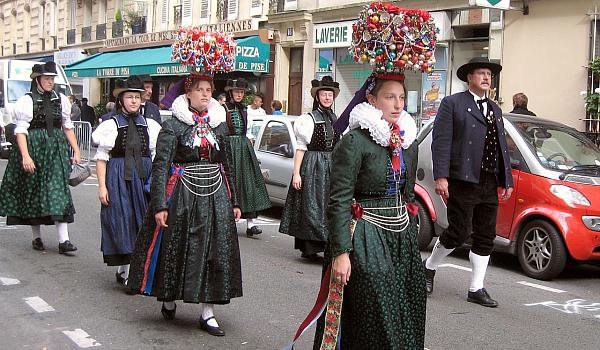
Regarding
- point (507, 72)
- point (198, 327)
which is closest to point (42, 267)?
point (198, 327)

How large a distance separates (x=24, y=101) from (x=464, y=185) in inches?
184

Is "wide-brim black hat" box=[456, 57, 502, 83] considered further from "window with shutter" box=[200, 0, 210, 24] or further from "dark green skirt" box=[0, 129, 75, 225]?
"window with shutter" box=[200, 0, 210, 24]

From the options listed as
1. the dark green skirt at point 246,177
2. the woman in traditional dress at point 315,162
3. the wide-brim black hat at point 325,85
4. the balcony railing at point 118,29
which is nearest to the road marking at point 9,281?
the woman in traditional dress at point 315,162

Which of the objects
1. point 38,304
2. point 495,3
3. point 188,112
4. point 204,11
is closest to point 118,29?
point 204,11

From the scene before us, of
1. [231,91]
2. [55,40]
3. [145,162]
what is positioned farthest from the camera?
[55,40]

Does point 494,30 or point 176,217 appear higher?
point 494,30

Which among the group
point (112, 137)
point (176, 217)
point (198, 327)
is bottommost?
point (198, 327)

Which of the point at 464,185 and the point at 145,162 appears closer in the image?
the point at 464,185

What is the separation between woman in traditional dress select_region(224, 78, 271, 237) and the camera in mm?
9648

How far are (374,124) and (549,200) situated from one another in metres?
4.38

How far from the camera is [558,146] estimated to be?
8492mm

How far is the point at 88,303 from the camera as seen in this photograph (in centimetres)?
647

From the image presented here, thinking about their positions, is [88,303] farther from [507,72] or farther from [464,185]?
[507,72]

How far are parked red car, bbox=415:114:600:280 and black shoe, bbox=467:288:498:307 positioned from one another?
50.7 inches
